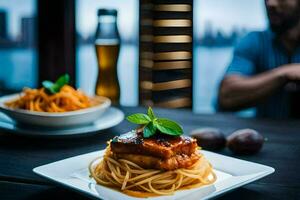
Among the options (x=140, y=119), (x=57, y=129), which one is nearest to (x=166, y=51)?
(x=57, y=129)

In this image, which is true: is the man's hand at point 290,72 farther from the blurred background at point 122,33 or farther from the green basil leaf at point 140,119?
the green basil leaf at point 140,119

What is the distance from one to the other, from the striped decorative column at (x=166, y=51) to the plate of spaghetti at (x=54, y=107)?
2.39 m

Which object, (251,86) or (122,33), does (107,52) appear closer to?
(251,86)

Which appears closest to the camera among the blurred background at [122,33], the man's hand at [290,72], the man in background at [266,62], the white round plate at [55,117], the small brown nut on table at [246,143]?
the small brown nut on table at [246,143]

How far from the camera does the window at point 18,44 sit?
410 cm

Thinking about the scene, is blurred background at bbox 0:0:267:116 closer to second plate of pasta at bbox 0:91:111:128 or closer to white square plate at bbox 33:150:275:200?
second plate of pasta at bbox 0:91:111:128

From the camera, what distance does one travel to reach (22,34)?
14.0ft

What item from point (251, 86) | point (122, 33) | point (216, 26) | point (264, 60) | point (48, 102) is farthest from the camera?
point (216, 26)

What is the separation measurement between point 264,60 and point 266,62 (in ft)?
0.05

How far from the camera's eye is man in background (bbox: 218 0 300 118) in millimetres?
2781

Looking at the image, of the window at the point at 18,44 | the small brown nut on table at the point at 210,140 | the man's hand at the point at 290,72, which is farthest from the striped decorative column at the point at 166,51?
the small brown nut on table at the point at 210,140

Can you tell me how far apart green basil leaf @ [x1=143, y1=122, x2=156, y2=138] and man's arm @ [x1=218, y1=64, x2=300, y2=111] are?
63.4 inches

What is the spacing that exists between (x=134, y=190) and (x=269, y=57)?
6.41 ft

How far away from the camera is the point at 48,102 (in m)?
1.63
